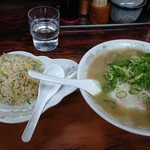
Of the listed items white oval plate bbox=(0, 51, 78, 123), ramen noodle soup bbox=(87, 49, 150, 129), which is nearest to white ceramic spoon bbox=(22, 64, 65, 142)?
white oval plate bbox=(0, 51, 78, 123)

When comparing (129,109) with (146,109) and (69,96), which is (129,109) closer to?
(146,109)

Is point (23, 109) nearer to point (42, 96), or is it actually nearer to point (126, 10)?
point (42, 96)

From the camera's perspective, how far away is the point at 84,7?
52.9 inches

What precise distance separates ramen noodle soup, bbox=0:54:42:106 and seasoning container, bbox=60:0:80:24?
1.35ft

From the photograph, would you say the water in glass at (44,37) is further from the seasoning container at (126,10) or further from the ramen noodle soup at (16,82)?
the seasoning container at (126,10)

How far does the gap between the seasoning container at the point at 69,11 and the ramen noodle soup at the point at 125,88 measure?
1.20ft

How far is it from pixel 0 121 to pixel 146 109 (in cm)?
47

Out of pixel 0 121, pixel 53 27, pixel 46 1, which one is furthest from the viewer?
pixel 46 1

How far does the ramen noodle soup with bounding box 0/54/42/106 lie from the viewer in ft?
2.92

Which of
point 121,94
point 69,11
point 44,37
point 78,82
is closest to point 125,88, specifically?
point 121,94

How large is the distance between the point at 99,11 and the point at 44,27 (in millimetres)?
281

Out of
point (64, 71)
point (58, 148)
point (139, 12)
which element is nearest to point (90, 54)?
point (64, 71)

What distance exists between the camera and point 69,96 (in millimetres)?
960

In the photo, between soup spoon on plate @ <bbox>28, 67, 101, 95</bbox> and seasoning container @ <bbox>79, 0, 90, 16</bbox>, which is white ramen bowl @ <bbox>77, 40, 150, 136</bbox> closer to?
soup spoon on plate @ <bbox>28, 67, 101, 95</bbox>
